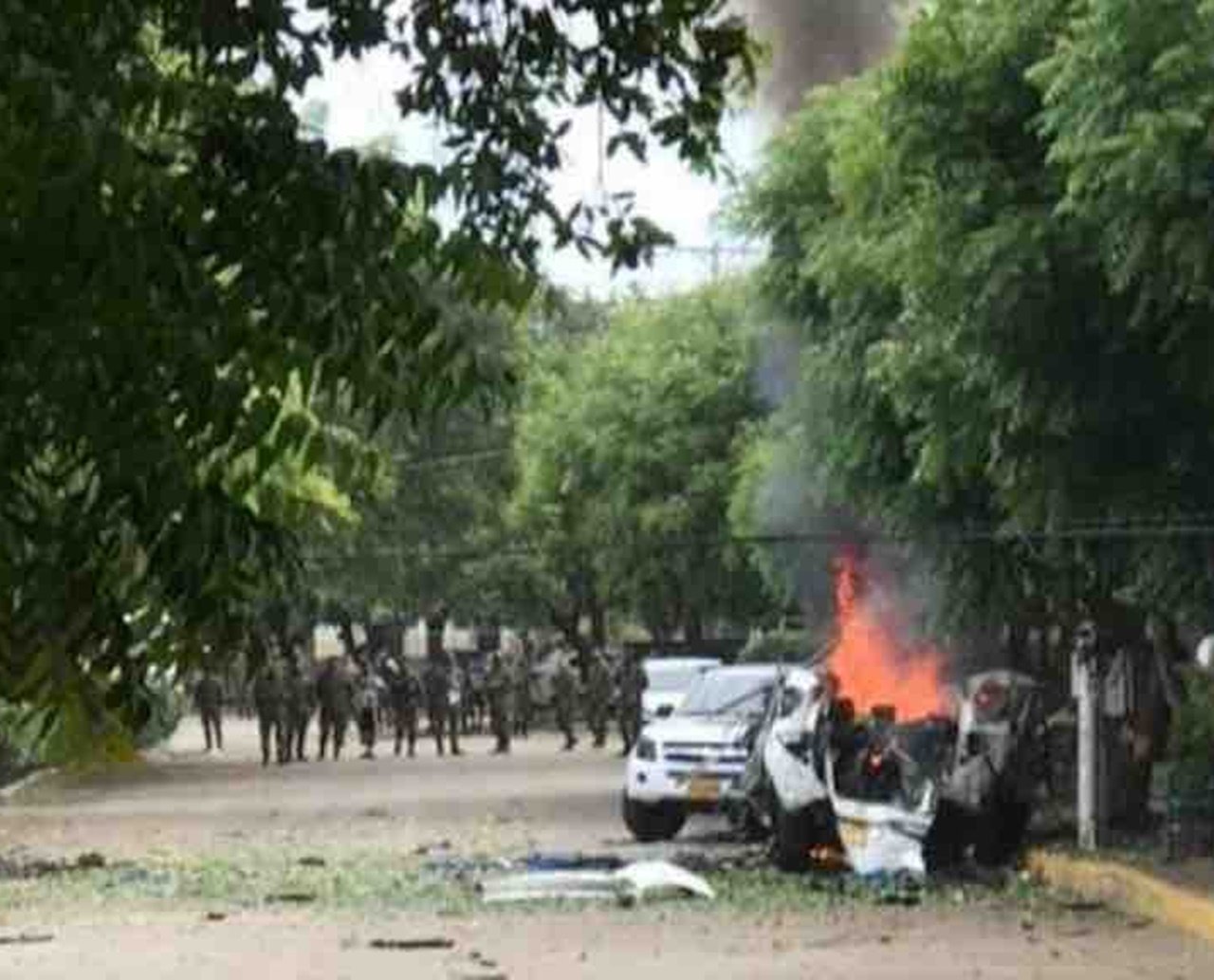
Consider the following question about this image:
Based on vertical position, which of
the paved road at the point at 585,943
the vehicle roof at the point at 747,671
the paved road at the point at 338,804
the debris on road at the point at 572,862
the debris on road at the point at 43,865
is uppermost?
the vehicle roof at the point at 747,671

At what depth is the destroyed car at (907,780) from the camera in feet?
64.5

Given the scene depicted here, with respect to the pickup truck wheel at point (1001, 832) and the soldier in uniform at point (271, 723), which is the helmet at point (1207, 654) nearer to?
the pickup truck wheel at point (1001, 832)

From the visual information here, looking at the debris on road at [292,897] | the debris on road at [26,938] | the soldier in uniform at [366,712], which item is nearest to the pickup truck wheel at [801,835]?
the debris on road at [292,897]

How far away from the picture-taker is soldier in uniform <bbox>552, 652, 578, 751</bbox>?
47938mm

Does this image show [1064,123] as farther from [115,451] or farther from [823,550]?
[823,550]

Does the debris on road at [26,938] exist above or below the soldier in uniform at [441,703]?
below

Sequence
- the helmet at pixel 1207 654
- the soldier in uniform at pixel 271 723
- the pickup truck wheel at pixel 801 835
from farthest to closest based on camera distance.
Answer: the soldier in uniform at pixel 271 723
the pickup truck wheel at pixel 801 835
the helmet at pixel 1207 654

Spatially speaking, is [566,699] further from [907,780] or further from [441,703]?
[907,780]

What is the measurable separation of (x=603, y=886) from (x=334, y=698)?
24694 millimetres

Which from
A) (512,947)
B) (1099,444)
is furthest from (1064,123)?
(512,947)

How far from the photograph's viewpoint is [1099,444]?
18.2 m

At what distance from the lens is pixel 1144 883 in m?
17.5

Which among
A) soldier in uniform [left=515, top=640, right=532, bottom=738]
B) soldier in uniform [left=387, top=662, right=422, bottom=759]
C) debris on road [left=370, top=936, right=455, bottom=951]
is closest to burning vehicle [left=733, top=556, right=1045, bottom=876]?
debris on road [left=370, top=936, right=455, bottom=951]

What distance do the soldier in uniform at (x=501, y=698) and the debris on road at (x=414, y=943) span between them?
29.1 meters
